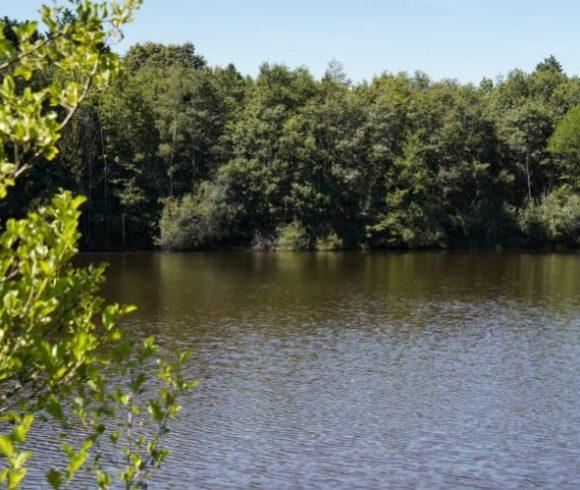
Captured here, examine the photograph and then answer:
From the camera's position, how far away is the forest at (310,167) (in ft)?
231

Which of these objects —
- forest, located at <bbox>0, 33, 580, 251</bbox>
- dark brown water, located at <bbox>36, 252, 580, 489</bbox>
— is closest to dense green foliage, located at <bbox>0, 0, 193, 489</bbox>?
dark brown water, located at <bbox>36, 252, 580, 489</bbox>

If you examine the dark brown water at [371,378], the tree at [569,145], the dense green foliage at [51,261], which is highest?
the tree at [569,145]

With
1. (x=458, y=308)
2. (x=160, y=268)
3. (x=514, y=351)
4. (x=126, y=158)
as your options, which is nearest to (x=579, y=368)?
(x=514, y=351)

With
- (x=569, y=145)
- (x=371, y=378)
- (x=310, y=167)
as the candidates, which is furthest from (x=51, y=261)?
(x=569, y=145)

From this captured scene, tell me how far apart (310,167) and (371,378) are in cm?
4798

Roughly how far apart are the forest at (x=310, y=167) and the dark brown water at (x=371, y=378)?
20587 mm

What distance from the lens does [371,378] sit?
86.0 ft

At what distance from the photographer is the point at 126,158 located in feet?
234

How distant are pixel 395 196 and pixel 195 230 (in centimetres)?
1859

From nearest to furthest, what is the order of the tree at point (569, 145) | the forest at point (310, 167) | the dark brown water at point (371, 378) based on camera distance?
1. the dark brown water at point (371, 378)
2. the forest at point (310, 167)
3. the tree at point (569, 145)

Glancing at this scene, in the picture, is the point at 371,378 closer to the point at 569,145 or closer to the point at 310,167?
the point at 310,167

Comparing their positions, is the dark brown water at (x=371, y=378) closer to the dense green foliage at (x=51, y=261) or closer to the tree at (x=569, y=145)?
the dense green foliage at (x=51, y=261)

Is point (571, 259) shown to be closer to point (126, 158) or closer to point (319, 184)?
point (319, 184)

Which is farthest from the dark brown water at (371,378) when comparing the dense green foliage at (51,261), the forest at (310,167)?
the forest at (310,167)
